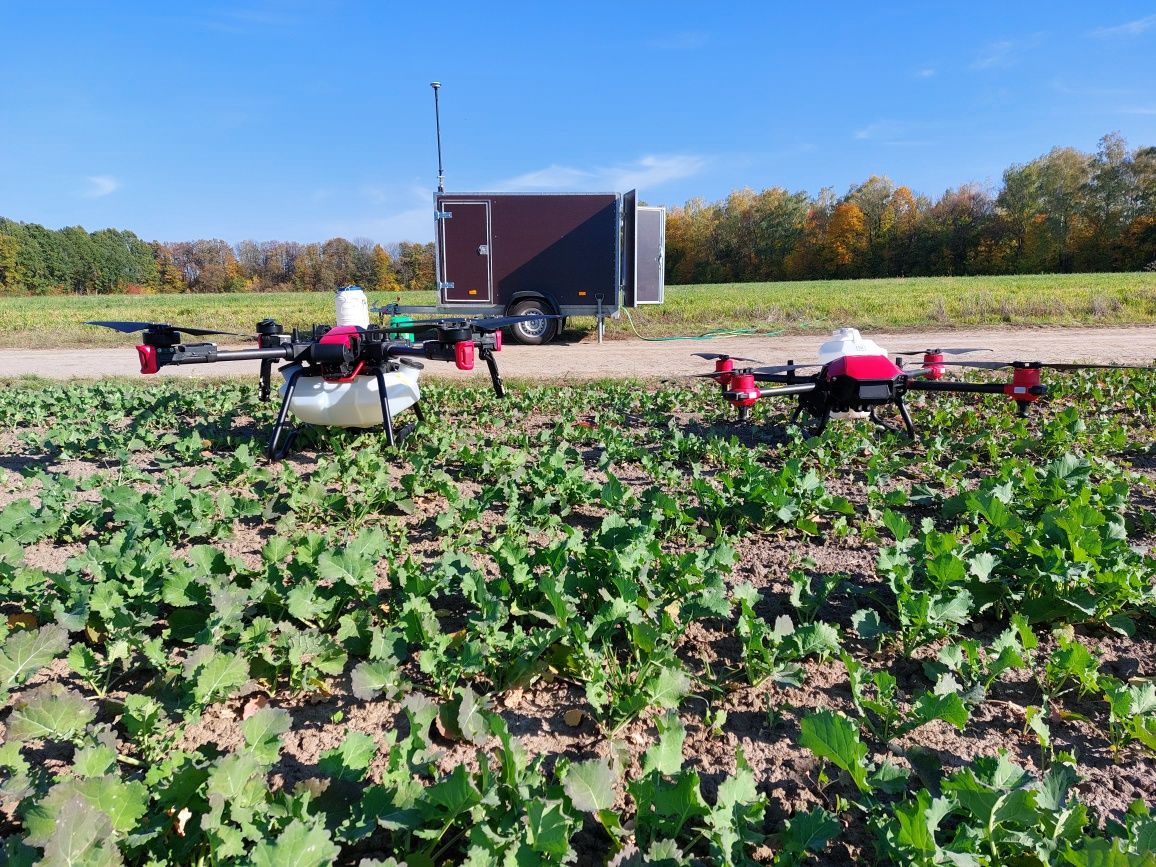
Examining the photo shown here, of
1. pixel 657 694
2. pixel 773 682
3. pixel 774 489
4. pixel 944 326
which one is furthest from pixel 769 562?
pixel 944 326

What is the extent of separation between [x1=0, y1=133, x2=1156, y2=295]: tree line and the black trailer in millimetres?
55629

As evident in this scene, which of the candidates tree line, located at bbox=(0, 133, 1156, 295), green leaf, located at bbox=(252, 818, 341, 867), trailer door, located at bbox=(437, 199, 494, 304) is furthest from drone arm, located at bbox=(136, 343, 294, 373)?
tree line, located at bbox=(0, 133, 1156, 295)

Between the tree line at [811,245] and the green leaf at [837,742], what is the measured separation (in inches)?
2848

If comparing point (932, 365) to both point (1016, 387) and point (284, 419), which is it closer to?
point (1016, 387)

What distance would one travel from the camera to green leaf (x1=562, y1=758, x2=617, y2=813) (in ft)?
6.12

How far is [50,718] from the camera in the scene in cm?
226

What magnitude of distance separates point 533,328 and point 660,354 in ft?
13.2

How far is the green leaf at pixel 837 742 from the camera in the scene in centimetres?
195

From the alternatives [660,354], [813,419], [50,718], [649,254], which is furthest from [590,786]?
[649,254]

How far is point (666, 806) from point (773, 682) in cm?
115

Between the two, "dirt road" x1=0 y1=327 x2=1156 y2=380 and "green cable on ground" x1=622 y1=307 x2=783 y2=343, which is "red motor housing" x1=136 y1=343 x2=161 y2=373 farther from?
"green cable on ground" x1=622 y1=307 x2=783 y2=343

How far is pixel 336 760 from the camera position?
2.07m

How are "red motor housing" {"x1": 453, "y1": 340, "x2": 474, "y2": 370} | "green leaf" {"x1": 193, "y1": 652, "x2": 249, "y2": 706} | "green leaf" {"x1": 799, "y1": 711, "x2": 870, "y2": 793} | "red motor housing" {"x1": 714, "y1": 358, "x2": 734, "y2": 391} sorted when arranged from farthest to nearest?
"red motor housing" {"x1": 714, "y1": 358, "x2": 734, "y2": 391} < "red motor housing" {"x1": 453, "y1": 340, "x2": 474, "y2": 370} < "green leaf" {"x1": 193, "y1": 652, "x2": 249, "y2": 706} < "green leaf" {"x1": 799, "y1": 711, "x2": 870, "y2": 793}

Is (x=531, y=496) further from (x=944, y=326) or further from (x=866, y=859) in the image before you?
(x=944, y=326)
